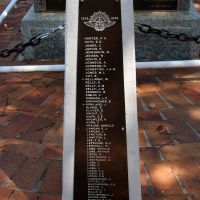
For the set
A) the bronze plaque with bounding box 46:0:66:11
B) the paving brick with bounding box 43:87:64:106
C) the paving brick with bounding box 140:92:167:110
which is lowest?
the paving brick with bounding box 43:87:64:106

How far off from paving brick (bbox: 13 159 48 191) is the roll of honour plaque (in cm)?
46

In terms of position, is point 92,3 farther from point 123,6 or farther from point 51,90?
point 51,90

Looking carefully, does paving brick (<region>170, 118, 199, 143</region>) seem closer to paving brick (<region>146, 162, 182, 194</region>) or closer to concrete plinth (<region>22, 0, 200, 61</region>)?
paving brick (<region>146, 162, 182, 194</region>)

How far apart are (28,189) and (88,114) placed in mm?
724

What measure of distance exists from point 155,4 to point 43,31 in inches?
45.7

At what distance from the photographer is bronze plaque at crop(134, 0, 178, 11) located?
419 cm

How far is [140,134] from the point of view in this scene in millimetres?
3045

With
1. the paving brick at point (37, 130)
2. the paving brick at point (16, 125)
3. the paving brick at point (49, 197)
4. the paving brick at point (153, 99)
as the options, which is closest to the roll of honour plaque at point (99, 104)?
the paving brick at point (49, 197)

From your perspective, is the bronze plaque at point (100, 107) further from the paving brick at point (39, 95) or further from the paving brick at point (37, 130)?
the paving brick at point (39, 95)

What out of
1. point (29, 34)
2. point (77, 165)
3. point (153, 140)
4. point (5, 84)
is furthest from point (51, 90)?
point (77, 165)

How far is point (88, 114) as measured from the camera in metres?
2.11

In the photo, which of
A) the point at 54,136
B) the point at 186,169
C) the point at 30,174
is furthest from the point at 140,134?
the point at 30,174

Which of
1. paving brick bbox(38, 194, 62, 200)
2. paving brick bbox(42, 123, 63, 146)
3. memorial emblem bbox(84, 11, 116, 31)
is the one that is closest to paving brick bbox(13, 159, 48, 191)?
paving brick bbox(38, 194, 62, 200)

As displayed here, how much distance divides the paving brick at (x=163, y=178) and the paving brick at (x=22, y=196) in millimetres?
728
